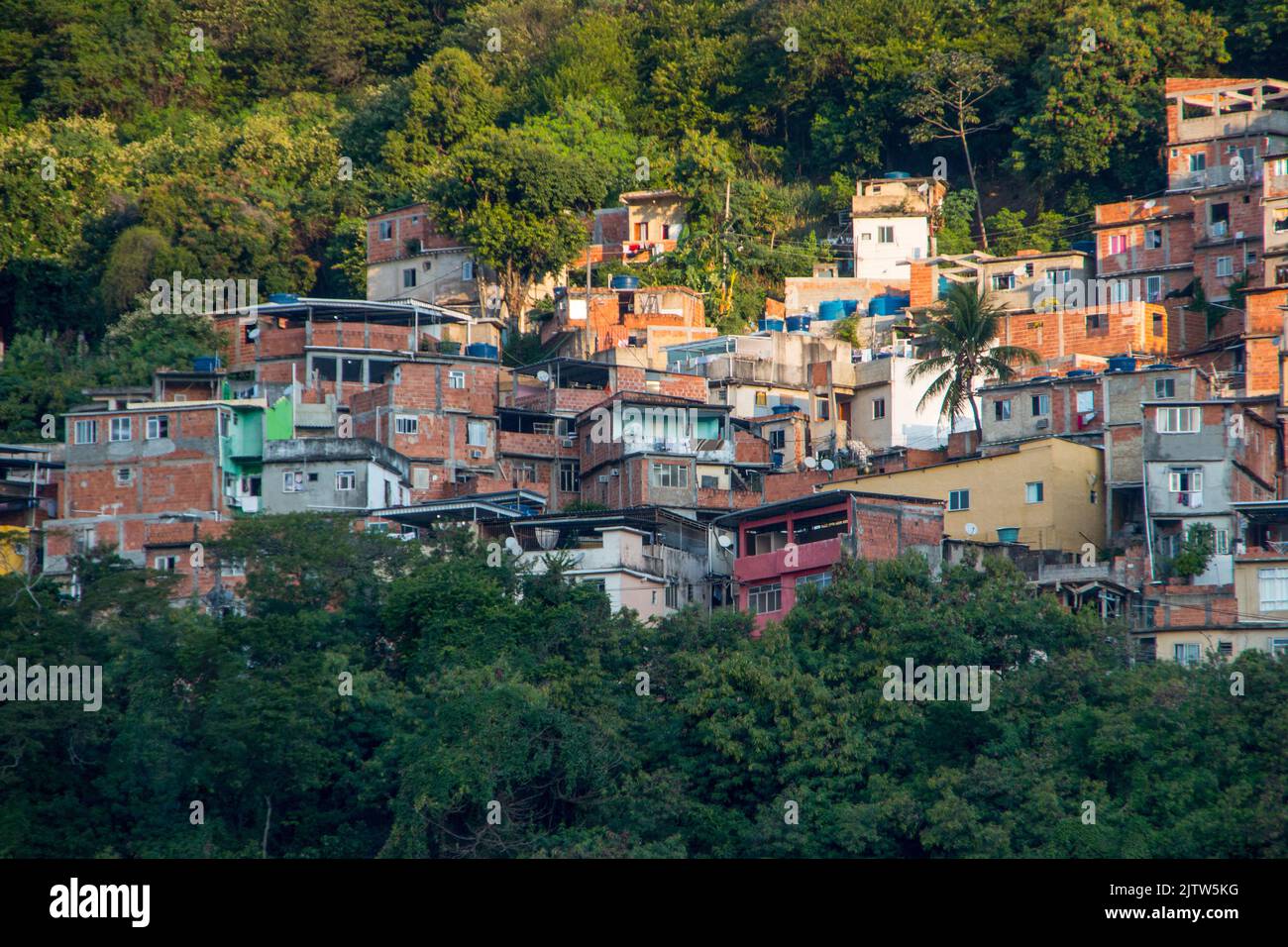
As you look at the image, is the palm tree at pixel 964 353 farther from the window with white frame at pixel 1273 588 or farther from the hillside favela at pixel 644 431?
the window with white frame at pixel 1273 588

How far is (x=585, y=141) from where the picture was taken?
6581cm

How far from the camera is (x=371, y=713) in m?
35.9

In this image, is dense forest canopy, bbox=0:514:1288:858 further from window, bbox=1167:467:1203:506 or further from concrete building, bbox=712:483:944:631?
window, bbox=1167:467:1203:506

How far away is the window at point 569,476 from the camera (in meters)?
48.9

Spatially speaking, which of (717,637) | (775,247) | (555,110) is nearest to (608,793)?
Result: (717,637)

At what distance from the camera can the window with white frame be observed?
125 feet

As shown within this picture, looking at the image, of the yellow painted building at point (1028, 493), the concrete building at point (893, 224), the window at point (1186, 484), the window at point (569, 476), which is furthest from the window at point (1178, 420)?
the concrete building at point (893, 224)

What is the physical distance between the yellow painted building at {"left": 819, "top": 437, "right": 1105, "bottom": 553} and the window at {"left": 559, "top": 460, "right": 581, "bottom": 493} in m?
8.96

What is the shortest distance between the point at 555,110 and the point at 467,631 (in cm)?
3432

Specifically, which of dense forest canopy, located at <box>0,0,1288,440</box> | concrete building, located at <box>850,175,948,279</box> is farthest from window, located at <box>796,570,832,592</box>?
concrete building, located at <box>850,175,948,279</box>

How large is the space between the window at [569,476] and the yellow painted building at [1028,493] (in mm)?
8960

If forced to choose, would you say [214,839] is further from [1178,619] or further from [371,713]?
[1178,619]

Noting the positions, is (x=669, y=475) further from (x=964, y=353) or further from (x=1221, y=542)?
(x=1221, y=542)

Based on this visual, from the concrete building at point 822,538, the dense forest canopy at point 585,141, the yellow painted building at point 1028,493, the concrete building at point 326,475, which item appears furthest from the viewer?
the dense forest canopy at point 585,141
